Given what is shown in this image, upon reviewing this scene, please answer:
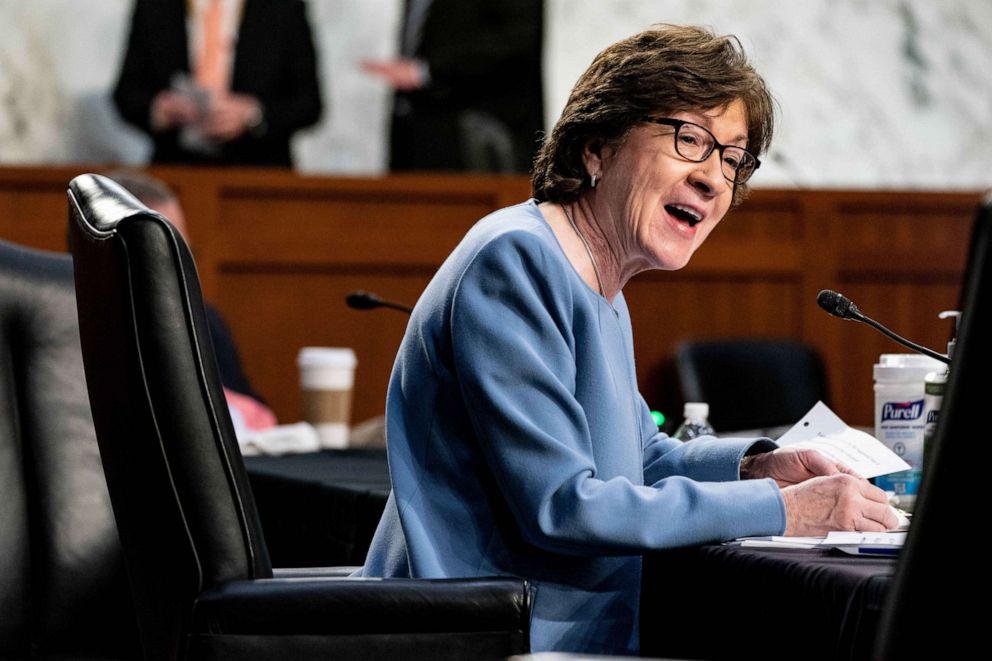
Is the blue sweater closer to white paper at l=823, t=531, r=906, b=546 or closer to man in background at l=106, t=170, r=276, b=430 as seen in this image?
white paper at l=823, t=531, r=906, b=546

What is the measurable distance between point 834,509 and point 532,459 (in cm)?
33

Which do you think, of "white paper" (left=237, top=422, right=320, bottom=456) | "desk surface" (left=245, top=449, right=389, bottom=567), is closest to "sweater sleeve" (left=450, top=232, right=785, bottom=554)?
"desk surface" (left=245, top=449, right=389, bottom=567)

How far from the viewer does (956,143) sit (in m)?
5.92

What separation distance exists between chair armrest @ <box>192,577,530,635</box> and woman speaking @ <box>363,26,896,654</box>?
0.45 feet

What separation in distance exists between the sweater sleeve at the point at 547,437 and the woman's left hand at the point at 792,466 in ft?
0.59

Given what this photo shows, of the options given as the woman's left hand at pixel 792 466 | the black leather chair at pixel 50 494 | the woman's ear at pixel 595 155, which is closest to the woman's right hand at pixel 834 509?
the woman's left hand at pixel 792 466

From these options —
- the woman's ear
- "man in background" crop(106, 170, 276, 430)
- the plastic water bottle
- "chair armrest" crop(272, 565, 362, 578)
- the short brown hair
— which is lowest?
"man in background" crop(106, 170, 276, 430)

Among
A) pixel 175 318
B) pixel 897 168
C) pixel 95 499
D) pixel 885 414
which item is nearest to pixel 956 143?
pixel 897 168

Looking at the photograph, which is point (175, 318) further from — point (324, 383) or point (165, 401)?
point (324, 383)

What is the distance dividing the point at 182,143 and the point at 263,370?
0.81 meters

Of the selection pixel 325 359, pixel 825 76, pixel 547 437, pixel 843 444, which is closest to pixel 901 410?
pixel 843 444

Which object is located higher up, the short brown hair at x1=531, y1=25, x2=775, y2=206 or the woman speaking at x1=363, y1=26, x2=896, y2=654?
the short brown hair at x1=531, y1=25, x2=775, y2=206

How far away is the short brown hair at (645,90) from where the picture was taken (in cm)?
162

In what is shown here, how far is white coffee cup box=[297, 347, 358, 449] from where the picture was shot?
3.30 metres
